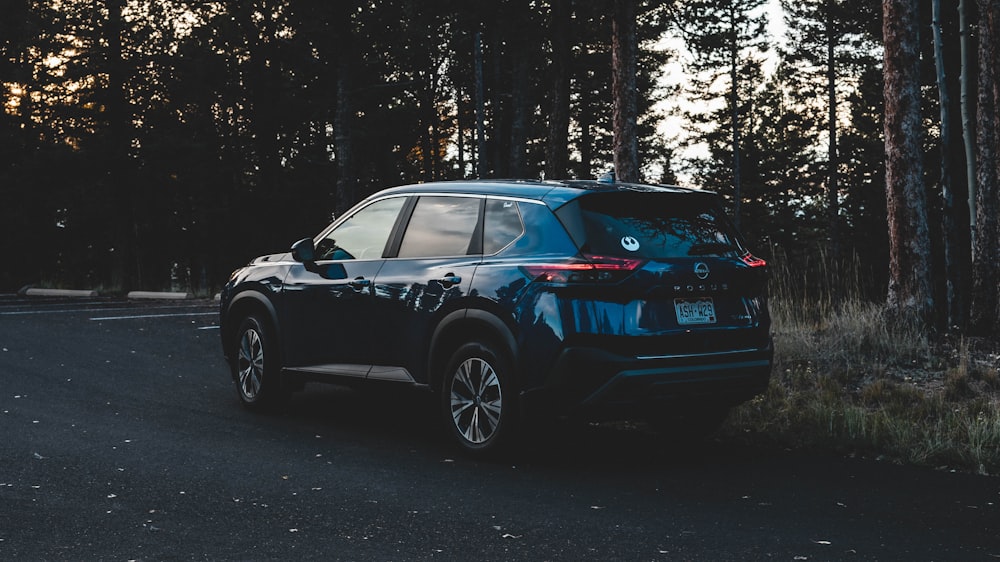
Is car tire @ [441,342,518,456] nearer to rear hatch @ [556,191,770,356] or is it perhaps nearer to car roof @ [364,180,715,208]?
rear hatch @ [556,191,770,356]

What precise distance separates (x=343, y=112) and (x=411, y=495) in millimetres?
23227

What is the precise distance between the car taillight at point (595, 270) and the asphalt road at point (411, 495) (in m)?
1.27

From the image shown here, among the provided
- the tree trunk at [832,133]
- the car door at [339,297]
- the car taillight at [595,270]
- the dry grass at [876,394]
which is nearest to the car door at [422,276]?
the car door at [339,297]

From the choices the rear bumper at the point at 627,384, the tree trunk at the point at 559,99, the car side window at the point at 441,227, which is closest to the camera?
the rear bumper at the point at 627,384

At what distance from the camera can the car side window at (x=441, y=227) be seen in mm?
7551

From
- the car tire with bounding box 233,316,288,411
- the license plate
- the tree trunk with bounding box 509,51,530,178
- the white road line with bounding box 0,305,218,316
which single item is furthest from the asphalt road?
the tree trunk with bounding box 509,51,530,178

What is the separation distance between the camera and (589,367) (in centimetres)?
655

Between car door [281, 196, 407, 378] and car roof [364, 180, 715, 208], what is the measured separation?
724mm

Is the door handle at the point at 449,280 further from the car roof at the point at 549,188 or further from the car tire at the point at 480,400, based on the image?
the car roof at the point at 549,188

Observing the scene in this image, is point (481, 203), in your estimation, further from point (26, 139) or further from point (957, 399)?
point (26, 139)

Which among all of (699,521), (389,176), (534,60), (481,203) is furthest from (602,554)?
(389,176)

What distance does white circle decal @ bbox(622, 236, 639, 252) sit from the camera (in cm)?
678

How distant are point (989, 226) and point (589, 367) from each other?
30.5ft

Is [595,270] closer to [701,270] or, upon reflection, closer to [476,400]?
[701,270]
